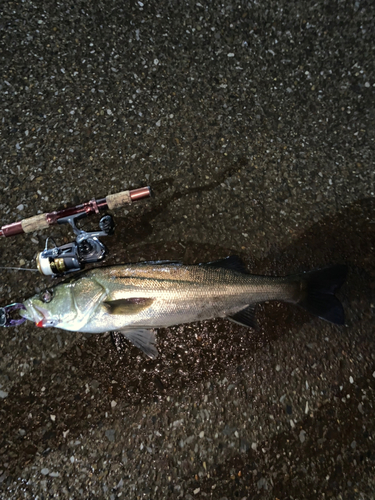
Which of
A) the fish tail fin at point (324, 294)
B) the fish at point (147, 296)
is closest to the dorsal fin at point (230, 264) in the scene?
the fish at point (147, 296)

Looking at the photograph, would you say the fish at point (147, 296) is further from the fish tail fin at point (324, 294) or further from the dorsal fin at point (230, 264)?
A: the fish tail fin at point (324, 294)

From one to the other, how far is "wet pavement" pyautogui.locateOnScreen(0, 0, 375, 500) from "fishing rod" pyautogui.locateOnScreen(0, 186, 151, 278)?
8.3 inches

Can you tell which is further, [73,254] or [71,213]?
[71,213]

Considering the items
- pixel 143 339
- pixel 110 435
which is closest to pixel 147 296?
pixel 143 339

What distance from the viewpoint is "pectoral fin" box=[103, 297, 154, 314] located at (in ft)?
6.91

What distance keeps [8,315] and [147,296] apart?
1.14m

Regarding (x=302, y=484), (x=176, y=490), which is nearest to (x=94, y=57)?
(x=176, y=490)

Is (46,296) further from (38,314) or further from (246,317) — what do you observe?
(246,317)

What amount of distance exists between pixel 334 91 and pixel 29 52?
293cm

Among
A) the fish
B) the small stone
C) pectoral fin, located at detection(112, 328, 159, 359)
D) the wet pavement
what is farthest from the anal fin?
the small stone

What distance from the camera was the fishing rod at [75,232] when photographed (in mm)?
2174

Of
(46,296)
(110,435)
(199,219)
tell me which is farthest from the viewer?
(199,219)

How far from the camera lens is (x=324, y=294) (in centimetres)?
229

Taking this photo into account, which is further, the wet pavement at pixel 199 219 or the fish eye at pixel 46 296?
the wet pavement at pixel 199 219
